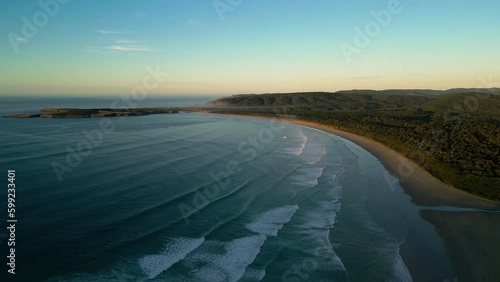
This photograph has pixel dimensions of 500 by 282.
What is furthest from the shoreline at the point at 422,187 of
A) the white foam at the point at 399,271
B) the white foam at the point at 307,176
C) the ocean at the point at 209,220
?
the white foam at the point at 399,271

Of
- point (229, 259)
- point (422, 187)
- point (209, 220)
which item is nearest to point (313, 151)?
point (422, 187)

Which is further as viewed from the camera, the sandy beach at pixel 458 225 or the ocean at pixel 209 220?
the sandy beach at pixel 458 225

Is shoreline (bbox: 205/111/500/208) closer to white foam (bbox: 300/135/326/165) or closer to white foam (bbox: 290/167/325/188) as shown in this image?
white foam (bbox: 300/135/326/165)

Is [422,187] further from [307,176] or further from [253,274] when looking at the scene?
[253,274]

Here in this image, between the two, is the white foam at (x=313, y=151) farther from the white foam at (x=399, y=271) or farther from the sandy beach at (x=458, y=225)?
the white foam at (x=399, y=271)

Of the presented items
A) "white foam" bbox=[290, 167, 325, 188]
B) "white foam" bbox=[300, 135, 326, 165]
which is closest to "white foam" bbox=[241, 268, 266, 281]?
"white foam" bbox=[290, 167, 325, 188]

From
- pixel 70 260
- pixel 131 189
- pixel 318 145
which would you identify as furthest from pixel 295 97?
pixel 70 260
